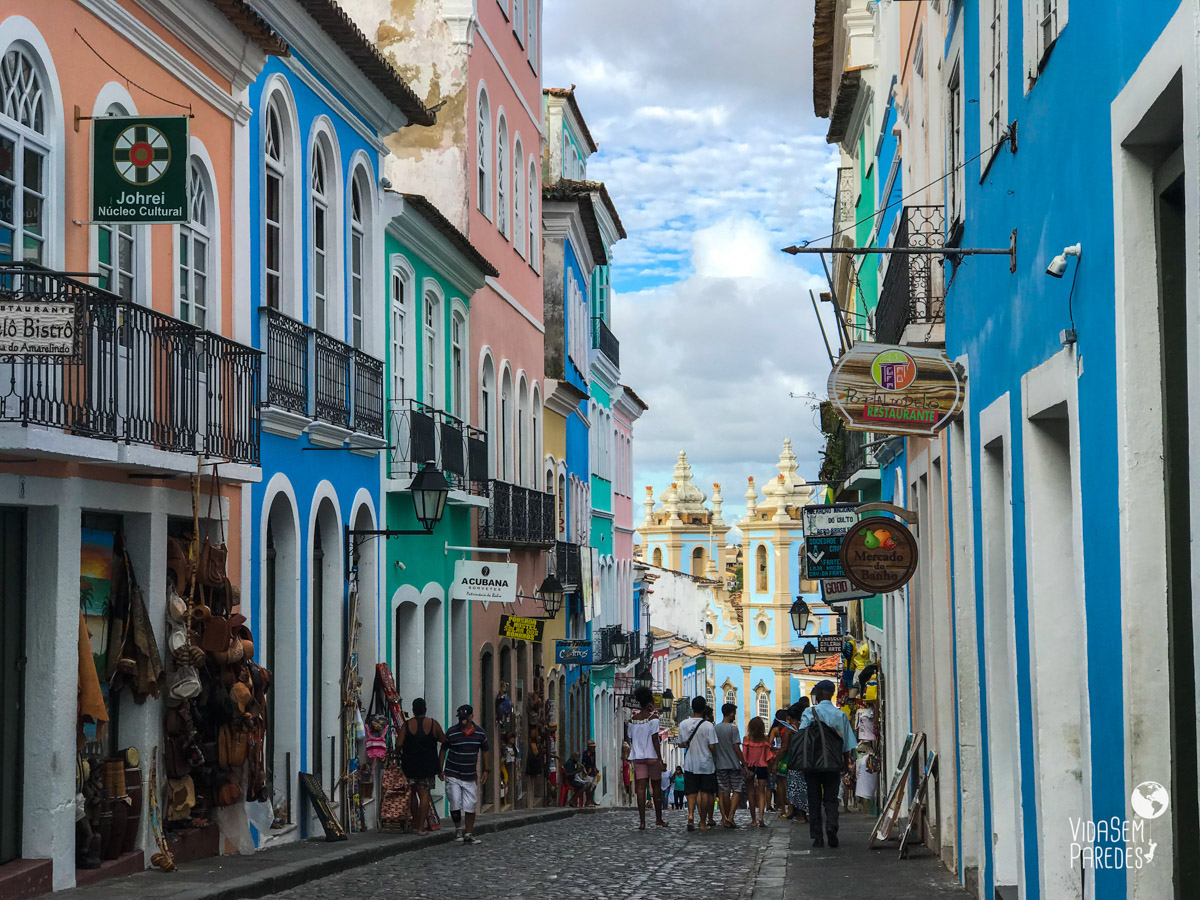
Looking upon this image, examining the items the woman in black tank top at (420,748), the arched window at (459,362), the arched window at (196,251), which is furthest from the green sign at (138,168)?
the arched window at (459,362)

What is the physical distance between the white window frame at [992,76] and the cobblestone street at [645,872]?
17.5 ft

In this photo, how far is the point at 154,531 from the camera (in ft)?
42.9

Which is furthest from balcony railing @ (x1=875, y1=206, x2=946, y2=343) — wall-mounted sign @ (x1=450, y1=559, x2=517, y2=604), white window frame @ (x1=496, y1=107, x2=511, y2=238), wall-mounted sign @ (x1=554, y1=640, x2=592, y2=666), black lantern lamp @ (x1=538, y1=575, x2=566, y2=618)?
wall-mounted sign @ (x1=554, y1=640, x2=592, y2=666)

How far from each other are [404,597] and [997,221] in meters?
12.9

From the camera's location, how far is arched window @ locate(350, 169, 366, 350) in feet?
64.3

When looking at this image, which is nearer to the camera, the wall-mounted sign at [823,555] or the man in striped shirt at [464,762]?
the man in striped shirt at [464,762]

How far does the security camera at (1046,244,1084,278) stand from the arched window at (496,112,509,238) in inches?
847

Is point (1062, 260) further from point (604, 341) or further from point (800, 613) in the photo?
point (604, 341)

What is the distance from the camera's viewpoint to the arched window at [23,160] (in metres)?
10.8

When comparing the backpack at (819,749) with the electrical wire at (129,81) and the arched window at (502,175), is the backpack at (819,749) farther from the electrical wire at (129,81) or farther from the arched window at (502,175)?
the arched window at (502,175)

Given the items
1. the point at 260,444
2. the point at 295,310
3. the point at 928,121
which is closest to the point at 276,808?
the point at 260,444

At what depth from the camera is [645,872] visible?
1501 cm

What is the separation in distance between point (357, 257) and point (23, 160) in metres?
8.89

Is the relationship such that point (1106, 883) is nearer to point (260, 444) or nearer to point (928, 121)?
point (928, 121)
